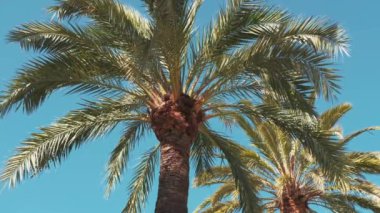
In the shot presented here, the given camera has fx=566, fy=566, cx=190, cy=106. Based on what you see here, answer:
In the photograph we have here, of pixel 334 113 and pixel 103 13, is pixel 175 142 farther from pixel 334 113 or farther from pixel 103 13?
pixel 334 113

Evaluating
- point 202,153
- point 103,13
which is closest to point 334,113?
point 202,153

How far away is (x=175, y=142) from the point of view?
10.7 m

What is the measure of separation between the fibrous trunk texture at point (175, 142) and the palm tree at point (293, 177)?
5.59m

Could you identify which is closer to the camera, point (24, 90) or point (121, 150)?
point (24, 90)

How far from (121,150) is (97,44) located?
336cm

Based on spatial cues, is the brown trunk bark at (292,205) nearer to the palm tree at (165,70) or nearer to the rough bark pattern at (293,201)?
the rough bark pattern at (293,201)

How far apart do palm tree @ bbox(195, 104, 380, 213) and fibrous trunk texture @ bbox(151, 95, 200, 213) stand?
5586mm

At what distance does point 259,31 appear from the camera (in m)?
11.1

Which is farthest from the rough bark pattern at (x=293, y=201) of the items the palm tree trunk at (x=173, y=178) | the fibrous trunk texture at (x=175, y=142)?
the palm tree trunk at (x=173, y=178)

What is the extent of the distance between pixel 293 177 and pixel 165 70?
315 inches

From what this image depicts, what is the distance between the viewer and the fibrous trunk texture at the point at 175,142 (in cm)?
1007

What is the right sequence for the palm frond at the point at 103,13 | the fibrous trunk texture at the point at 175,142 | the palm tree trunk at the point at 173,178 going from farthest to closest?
1. the palm frond at the point at 103,13
2. the fibrous trunk texture at the point at 175,142
3. the palm tree trunk at the point at 173,178

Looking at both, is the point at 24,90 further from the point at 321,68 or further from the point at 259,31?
the point at 321,68

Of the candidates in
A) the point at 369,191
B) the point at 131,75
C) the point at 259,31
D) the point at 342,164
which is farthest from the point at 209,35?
the point at 369,191
